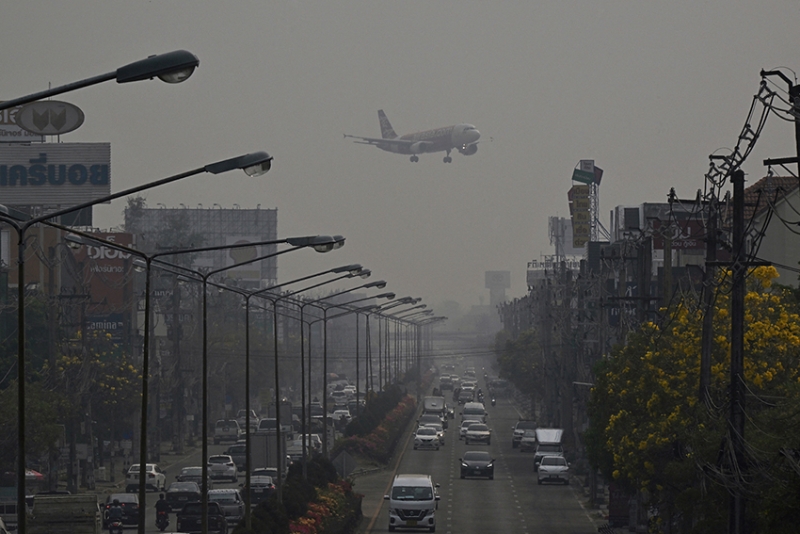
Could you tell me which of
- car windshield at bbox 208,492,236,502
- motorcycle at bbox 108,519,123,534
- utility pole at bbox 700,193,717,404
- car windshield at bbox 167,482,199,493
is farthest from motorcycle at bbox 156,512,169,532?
utility pole at bbox 700,193,717,404

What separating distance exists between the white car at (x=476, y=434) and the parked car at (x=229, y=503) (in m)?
43.3

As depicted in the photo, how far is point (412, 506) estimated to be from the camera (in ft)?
171

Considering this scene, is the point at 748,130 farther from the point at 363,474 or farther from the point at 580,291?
the point at 580,291

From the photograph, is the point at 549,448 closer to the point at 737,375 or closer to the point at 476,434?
the point at 476,434

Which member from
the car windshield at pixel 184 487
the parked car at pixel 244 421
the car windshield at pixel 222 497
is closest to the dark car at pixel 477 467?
the car windshield at pixel 184 487

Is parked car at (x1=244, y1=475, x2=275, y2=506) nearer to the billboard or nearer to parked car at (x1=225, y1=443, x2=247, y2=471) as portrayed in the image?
parked car at (x1=225, y1=443, x2=247, y2=471)

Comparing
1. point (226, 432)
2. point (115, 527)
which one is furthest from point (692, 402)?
point (226, 432)

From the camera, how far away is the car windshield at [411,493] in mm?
52719

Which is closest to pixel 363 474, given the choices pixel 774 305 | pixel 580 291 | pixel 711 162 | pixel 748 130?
pixel 580 291

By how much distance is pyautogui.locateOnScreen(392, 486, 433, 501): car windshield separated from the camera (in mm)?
52719

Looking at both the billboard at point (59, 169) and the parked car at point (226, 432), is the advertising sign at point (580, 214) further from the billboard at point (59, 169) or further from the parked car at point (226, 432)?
the billboard at point (59, 169)

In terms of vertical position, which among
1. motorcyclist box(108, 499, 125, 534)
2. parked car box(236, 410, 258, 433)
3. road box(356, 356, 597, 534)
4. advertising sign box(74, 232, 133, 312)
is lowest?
road box(356, 356, 597, 534)

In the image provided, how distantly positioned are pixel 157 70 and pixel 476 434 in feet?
271

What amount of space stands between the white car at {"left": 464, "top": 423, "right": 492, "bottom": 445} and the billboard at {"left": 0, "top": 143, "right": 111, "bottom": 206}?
2828 cm
